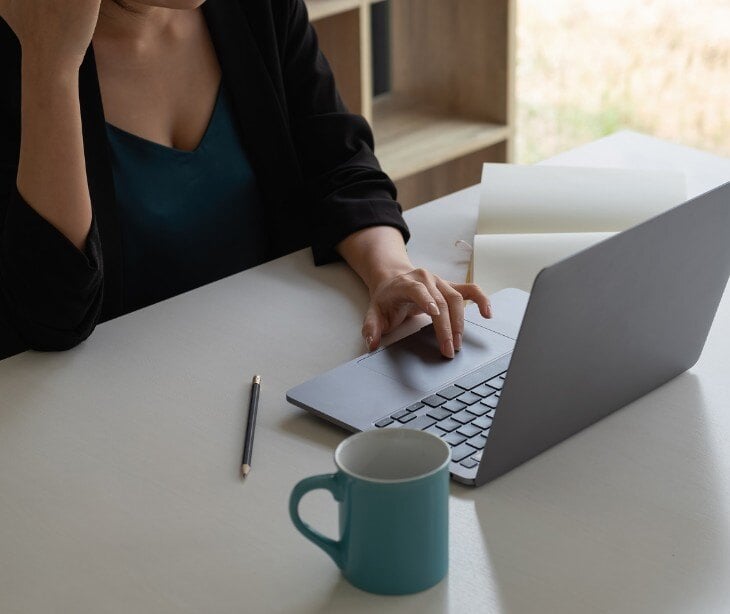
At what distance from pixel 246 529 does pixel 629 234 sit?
1.21 ft

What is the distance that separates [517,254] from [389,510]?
0.58m

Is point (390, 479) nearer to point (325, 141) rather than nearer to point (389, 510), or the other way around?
point (389, 510)

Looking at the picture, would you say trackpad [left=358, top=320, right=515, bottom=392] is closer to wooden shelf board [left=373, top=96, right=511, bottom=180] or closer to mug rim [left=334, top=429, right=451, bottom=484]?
mug rim [left=334, top=429, right=451, bottom=484]

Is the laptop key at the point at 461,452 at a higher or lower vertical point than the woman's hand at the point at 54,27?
lower

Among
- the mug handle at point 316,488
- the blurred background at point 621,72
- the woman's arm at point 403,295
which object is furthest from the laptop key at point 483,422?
the blurred background at point 621,72

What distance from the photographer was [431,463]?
775mm

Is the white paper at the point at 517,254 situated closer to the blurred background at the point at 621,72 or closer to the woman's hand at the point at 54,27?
the woman's hand at the point at 54,27

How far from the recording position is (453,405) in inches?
38.3

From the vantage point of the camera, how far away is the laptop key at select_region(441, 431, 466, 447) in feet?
3.00

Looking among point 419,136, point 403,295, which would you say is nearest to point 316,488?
point 403,295

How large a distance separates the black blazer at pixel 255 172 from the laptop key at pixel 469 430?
0.43m

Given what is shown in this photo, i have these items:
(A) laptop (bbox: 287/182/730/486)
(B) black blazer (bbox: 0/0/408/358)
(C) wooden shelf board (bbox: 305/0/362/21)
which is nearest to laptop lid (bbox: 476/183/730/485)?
(A) laptop (bbox: 287/182/730/486)

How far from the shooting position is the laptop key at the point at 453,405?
0.97 m

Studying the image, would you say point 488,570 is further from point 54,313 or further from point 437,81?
point 437,81
